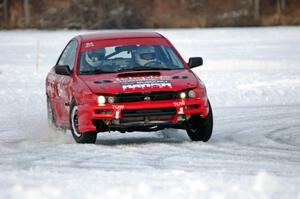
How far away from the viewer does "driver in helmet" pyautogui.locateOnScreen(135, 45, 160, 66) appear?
514 inches

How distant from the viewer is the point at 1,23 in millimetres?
75875

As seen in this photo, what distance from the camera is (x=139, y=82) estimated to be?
475 inches

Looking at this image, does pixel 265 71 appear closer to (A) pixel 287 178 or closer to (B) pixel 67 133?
(B) pixel 67 133

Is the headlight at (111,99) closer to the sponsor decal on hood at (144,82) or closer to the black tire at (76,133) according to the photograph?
the sponsor decal on hood at (144,82)

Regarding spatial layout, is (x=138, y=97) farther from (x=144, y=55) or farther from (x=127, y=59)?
(x=144, y=55)

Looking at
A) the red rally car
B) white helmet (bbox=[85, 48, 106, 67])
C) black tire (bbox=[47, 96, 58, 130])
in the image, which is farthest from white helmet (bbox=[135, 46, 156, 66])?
black tire (bbox=[47, 96, 58, 130])

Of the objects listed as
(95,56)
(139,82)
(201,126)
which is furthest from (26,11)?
(139,82)

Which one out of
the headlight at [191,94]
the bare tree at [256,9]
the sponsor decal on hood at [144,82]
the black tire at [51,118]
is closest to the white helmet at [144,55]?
the sponsor decal on hood at [144,82]

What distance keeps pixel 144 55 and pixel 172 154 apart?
2.52 metres

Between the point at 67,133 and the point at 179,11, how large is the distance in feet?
211

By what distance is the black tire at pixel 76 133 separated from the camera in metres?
12.2

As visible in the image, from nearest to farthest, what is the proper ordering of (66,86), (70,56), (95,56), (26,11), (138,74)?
(138,74) → (66,86) → (95,56) → (70,56) → (26,11)

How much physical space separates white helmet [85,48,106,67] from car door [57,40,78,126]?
27 centimetres

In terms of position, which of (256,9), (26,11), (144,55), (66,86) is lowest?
(256,9)
